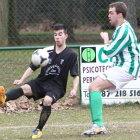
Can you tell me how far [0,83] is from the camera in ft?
23.9

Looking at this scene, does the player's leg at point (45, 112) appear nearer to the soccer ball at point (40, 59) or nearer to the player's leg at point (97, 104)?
the soccer ball at point (40, 59)

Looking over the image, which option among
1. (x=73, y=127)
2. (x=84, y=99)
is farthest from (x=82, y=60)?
(x=73, y=127)

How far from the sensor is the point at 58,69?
4.51m

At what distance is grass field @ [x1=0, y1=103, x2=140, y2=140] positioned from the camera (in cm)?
428

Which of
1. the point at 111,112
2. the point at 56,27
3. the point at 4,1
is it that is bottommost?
the point at 111,112

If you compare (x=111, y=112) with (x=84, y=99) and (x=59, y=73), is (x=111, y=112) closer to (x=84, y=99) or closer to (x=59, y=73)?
(x=84, y=99)

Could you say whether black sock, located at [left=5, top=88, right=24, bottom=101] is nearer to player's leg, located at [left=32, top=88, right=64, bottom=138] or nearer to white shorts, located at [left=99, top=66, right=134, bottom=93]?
player's leg, located at [left=32, top=88, right=64, bottom=138]

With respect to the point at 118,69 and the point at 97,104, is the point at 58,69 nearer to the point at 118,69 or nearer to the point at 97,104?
the point at 97,104

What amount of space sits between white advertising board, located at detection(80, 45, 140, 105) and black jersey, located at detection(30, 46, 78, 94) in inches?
68.6

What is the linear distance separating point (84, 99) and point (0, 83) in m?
2.17

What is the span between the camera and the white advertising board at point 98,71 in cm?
630

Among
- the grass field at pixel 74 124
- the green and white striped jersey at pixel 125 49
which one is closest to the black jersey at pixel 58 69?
the green and white striped jersey at pixel 125 49

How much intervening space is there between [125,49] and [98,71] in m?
2.10

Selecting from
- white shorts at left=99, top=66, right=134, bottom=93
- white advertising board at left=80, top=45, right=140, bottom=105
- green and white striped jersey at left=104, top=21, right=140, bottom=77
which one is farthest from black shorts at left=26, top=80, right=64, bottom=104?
white advertising board at left=80, top=45, right=140, bottom=105
